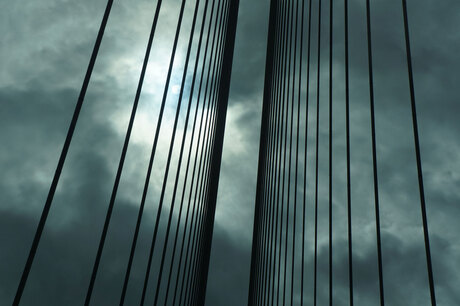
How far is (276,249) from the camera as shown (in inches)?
255

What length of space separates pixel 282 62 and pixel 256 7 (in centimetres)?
851

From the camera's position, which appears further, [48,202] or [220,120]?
[220,120]

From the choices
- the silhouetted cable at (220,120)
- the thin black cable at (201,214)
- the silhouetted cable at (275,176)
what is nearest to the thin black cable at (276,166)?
the silhouetted cable at (275,176)

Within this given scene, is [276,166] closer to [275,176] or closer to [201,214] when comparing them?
[275,176]

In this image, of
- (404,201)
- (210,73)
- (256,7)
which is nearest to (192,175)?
(210,73)

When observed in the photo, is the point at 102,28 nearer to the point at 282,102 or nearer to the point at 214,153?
the point at 282,102

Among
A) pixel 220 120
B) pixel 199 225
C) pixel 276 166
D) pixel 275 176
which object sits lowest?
pixel 199 225

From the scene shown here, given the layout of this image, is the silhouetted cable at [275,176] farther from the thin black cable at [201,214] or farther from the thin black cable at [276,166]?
the thin black cable at [201,214]

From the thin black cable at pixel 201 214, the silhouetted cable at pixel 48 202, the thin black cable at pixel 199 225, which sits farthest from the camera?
the thin black cable at pixel 201 214

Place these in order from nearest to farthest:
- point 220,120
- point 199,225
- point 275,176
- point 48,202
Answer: point 48,202
point 199,225
point 275,176
point 220,120

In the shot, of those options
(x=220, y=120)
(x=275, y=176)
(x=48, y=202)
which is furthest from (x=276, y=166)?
(x=48, y=202)

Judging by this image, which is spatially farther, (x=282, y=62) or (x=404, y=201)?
(x=404, y=201)

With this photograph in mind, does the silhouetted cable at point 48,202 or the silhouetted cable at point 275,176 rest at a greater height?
the silhouetted cable at point 275,176

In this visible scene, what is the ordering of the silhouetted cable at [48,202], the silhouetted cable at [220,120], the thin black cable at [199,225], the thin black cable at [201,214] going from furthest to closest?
the silhouetted cable at [220,120] < the thin black cable at [201,214] < the thin black cable at [199,225] < the silhouetted cable at [48,202]
